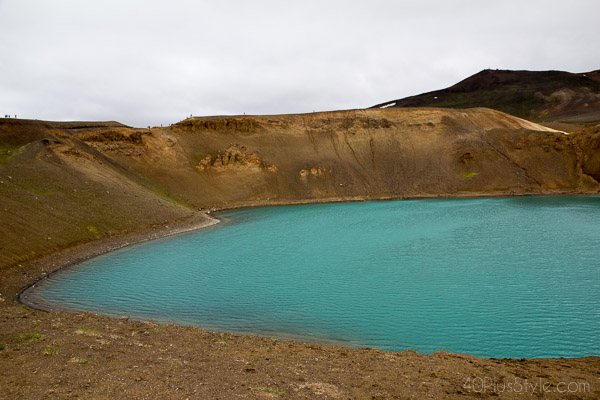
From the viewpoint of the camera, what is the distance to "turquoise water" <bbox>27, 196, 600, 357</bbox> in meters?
14.5

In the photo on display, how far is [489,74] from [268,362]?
188m

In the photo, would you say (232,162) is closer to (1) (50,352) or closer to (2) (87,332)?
(2) (87,332)

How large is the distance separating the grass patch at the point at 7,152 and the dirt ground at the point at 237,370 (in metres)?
31.4

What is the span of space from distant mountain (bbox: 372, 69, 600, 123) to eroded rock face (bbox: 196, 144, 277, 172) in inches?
3348

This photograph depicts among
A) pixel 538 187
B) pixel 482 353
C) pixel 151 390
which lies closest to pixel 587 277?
pixel 482 353

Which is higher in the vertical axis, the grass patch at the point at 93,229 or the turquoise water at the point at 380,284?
the grass patch at the point at 93,229

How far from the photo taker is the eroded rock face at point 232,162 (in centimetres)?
6562

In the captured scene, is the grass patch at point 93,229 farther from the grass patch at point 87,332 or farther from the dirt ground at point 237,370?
the grass patch at point 87,332

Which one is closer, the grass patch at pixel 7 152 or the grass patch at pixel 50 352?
the grass patch at pixel 50 352

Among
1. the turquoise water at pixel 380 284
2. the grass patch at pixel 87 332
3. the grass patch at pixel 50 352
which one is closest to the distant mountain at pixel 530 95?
the turquoise water at pixel 380 284

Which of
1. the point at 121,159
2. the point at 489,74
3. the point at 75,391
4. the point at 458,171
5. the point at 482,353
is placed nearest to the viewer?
the point at 75,391

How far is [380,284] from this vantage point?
67.5 ft

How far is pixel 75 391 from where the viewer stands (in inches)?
329

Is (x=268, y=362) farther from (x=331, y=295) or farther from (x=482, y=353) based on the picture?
(x=331, y=295)
